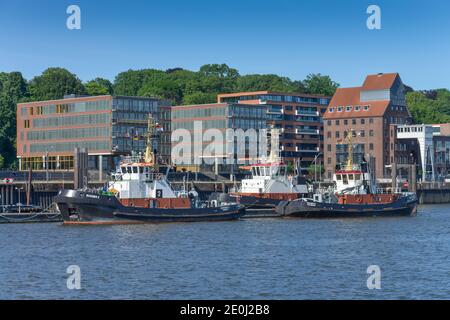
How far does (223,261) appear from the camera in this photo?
6278cm

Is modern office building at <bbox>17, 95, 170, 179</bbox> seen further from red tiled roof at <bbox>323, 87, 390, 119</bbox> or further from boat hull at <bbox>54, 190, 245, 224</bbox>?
boat hull at <bbox>54, 190, 245, 224</bbox>


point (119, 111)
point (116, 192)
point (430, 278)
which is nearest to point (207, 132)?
point (119, 111)

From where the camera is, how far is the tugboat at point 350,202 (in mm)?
108312

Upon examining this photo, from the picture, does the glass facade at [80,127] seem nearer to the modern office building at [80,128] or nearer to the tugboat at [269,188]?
the modern office building at [80,128]

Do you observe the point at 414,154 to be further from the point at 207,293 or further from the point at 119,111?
the point at 207,293

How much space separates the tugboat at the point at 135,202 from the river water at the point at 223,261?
7.63ft

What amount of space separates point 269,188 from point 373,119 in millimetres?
81077

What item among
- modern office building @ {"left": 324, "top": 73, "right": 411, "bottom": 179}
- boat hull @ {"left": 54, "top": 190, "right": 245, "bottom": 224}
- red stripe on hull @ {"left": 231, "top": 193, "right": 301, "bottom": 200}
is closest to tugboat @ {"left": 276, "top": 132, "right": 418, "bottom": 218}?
red stripe on hull @ {"left": 231, "top": 193, "right": 301, "bottom": 200}

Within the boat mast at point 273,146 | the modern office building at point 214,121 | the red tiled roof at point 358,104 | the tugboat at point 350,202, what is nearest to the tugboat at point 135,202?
the tugboat at point 350,202

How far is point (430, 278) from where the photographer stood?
2184 inches

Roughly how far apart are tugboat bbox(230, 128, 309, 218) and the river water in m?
20.6

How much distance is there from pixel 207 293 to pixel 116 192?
45.8m

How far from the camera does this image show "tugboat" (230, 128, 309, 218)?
115 meters

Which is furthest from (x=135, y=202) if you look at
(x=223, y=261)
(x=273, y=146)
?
(x=223, y=261)
